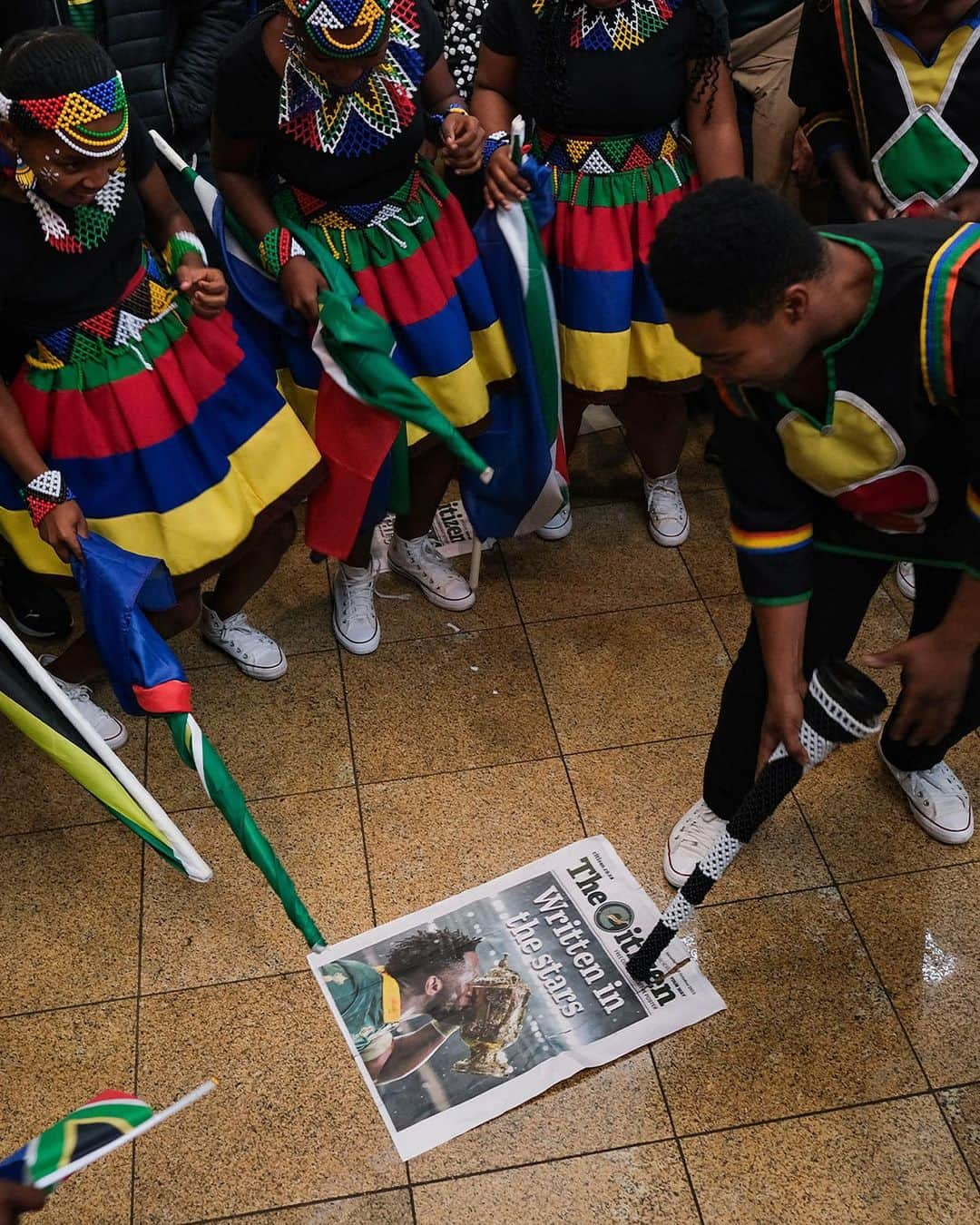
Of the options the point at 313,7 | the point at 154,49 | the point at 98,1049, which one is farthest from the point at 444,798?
the point at 154,49

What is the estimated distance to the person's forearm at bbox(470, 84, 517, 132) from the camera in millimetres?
2418

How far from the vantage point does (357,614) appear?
271 centimetres

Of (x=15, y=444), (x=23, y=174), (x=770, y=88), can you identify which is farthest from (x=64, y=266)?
(x=770, y=88)

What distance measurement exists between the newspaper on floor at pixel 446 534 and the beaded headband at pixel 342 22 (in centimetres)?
114

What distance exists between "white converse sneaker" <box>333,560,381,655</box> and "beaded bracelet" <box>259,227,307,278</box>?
0.72 metres

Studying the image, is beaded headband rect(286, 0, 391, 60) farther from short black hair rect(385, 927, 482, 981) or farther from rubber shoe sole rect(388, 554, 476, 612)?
short black hair rect(385, 927, 482, 981)

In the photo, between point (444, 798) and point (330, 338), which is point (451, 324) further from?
point (444, 798)

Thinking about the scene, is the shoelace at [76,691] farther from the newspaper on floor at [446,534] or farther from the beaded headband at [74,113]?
the beaded headband at [74,113]

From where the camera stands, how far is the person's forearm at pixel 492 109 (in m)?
2.42

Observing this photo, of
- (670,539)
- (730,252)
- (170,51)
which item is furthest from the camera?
(670,539)

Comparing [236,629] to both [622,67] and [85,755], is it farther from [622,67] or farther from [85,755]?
[622,67]

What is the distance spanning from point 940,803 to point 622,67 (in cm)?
152

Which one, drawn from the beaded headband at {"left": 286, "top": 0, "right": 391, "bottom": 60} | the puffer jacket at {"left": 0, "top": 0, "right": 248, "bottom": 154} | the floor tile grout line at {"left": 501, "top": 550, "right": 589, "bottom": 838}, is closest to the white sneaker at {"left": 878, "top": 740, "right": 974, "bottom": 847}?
the floor tile grout line at {"left": 501, "top": 550, "right": 589, "bottom": 838}

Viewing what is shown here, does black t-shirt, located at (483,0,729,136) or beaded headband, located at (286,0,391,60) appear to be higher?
beaded headband, located at (286,0,391,60)
